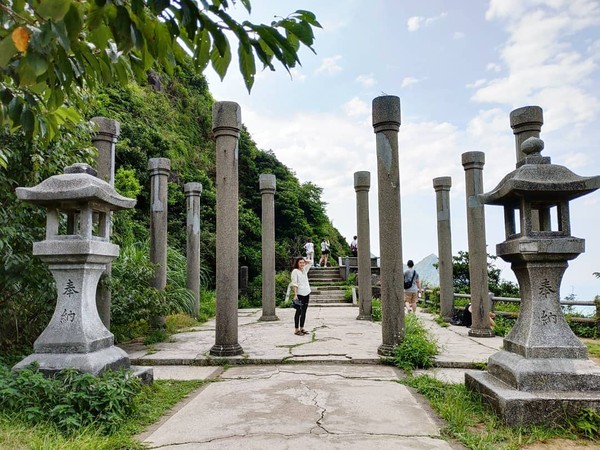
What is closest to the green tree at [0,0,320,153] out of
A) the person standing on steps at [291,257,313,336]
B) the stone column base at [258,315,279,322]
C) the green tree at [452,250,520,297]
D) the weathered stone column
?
the person standing on steps at [291,257,313,336]

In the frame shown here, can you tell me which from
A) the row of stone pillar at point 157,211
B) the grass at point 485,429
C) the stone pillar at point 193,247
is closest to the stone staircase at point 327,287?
the stone pillar at point 193,247

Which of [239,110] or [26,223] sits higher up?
[239,110]

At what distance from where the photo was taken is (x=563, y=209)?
13.0 feet

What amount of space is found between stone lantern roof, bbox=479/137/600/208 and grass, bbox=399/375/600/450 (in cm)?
182

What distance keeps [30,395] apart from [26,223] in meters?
2.89

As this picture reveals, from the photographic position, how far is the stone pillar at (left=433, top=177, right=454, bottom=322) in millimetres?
9773

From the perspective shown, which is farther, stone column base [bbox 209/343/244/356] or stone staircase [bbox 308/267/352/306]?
stone staircase [bbox 308/267/352/306]

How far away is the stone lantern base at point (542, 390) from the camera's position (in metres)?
3.37

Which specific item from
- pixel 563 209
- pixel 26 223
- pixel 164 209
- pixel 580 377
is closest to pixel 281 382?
pixel 580 377

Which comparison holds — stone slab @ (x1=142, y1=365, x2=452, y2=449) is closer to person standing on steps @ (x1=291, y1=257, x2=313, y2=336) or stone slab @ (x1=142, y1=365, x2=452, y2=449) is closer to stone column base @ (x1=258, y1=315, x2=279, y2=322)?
person standing on steps @ (x1=291, y1=257, x2=313, y2=336)

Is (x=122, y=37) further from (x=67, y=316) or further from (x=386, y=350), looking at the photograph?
(x=386, y=350)

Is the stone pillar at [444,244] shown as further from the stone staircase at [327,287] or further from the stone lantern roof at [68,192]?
the stone lantern roof at [68,192]

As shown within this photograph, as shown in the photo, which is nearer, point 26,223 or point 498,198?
point 498,198

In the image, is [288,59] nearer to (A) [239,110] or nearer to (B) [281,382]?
(B) [281,382]
